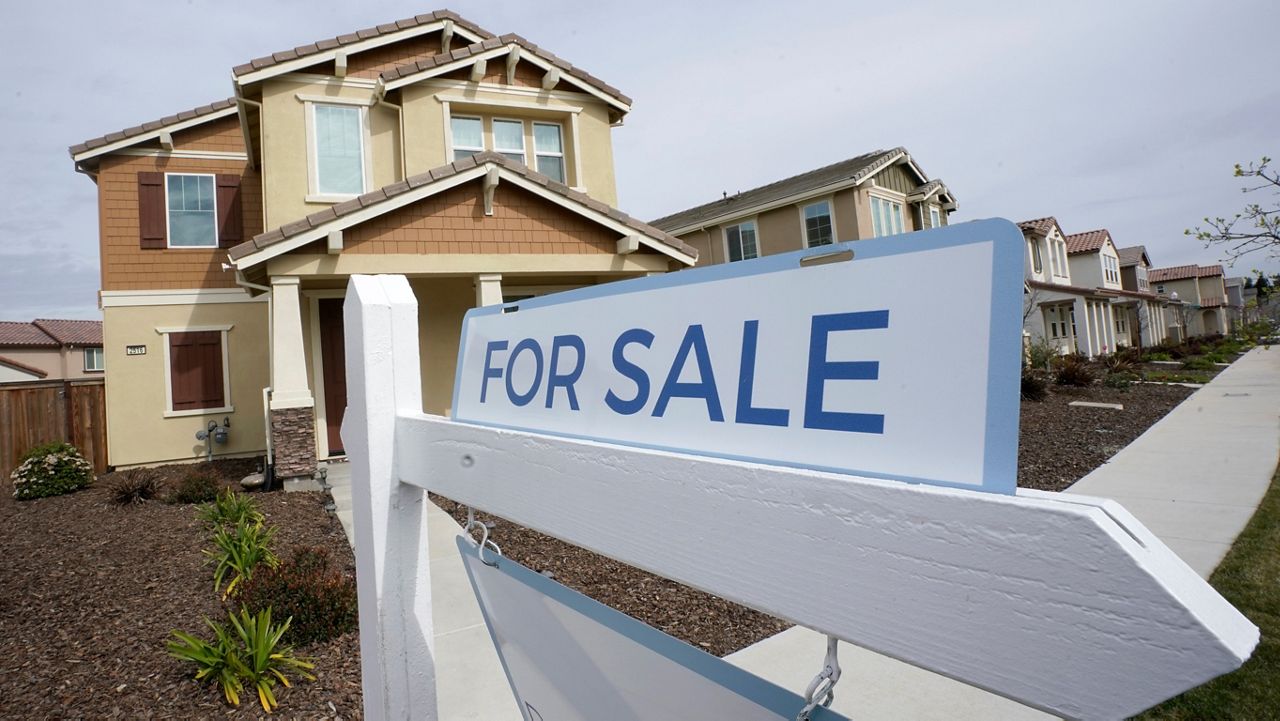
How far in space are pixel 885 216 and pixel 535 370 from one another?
934 inches

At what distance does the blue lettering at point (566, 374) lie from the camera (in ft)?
3.97

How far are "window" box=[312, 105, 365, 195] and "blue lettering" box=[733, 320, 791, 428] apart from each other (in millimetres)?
12569

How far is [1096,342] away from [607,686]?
37833 millimetres

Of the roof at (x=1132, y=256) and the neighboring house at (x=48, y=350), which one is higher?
the roof at (x=1132, y=256)

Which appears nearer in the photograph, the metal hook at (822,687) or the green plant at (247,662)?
the metal hook at (822,687)

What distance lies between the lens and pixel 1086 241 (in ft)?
125

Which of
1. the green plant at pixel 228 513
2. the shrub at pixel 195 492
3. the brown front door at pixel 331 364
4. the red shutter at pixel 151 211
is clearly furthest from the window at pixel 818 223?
the green plant at pixel 228 513

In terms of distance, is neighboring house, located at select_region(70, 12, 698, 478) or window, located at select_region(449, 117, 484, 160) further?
window, located at select_region(449, 117, 484, 160)

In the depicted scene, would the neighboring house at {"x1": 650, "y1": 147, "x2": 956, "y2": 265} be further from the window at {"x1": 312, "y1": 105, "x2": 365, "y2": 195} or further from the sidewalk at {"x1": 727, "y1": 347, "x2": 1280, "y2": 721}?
the window at {"x1": 312, "y1": 105, "x2": 365, "y2": 195}

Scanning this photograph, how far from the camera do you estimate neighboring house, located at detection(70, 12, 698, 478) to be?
9.58m

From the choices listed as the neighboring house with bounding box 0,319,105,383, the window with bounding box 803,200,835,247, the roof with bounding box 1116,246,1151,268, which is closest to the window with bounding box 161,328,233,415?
the window with bounding box 803,200,835,247

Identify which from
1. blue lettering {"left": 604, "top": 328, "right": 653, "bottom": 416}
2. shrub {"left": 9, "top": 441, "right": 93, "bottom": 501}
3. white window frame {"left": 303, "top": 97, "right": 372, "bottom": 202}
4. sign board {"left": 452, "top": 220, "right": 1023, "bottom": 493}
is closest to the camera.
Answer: sign board {"left": 452, "top": 220, "right": 1023, "bottom": 493}

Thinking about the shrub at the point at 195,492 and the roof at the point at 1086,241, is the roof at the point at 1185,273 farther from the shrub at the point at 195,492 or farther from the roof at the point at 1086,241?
the shrub at the point at 195,492

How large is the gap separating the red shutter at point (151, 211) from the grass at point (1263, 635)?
54.5 feet
